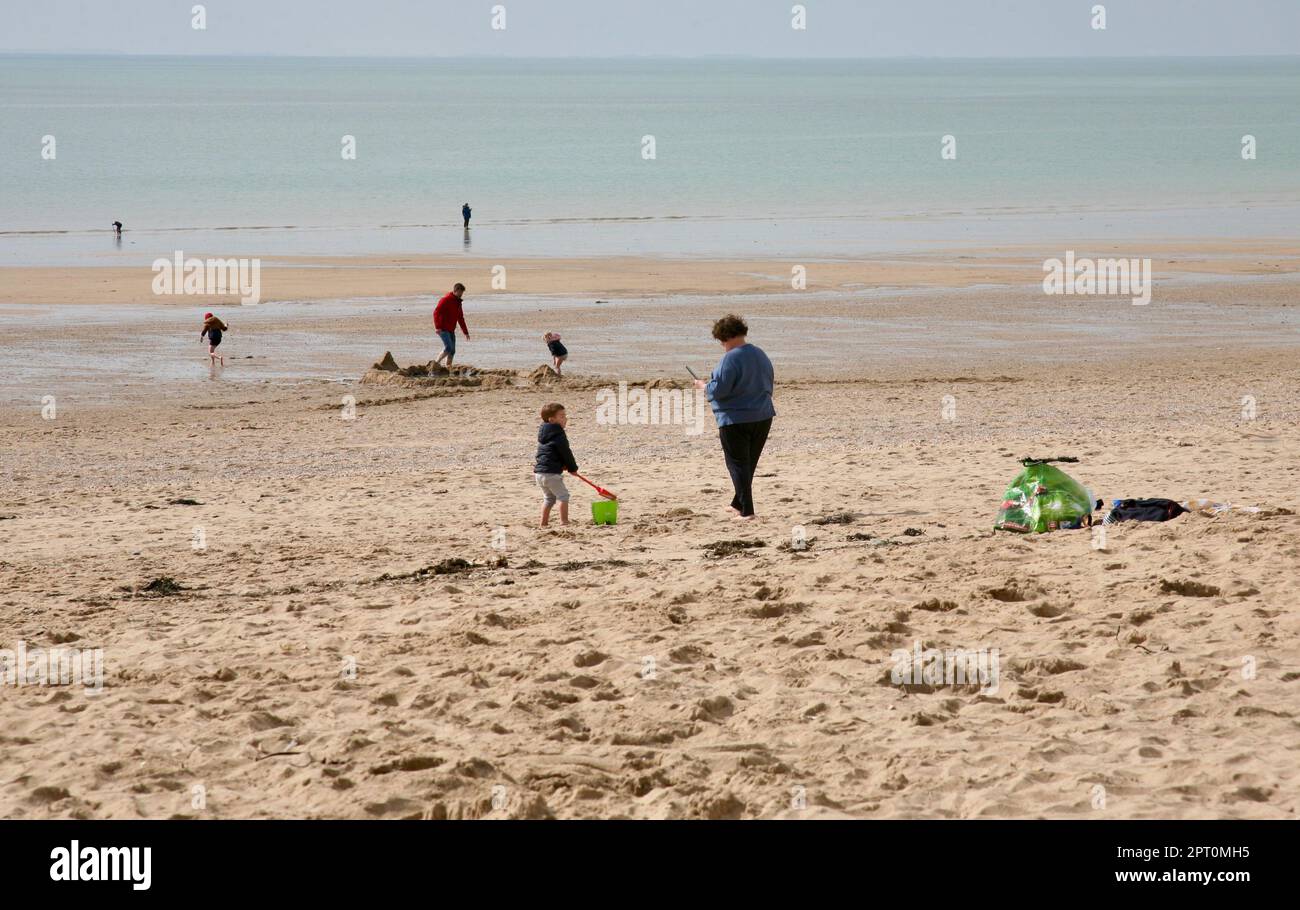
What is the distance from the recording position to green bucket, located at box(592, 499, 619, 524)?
1069 centimetres

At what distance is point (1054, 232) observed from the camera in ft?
158

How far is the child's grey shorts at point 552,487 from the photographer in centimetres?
1077

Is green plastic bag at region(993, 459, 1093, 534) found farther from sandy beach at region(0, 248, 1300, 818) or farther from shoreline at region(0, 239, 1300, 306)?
shoreline at region(0, 239, 1300, 306)

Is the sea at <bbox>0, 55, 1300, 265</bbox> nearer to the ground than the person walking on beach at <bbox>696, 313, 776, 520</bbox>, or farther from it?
farther from it

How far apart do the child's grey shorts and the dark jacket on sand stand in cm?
4

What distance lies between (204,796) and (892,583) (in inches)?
160

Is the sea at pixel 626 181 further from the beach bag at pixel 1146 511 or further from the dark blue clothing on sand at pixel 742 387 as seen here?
the beach bag at pixel 1146 511

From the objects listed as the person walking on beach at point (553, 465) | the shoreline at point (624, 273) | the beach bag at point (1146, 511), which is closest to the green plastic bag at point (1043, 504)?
the beach bag at point (1146, 511)

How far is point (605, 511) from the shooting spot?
10.7 meters

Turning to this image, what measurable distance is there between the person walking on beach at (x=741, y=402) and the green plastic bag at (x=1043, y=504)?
73.0 inches

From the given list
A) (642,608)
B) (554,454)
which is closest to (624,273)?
(554,454)

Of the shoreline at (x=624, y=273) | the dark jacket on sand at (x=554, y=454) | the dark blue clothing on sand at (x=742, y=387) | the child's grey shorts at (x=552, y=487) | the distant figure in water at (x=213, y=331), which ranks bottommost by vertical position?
the child's grey shorts at (x=552, y=487)

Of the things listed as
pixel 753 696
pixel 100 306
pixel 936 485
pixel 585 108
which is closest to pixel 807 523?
pixel 936 485

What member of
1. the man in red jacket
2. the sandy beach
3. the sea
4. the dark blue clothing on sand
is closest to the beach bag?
the sandy beach
